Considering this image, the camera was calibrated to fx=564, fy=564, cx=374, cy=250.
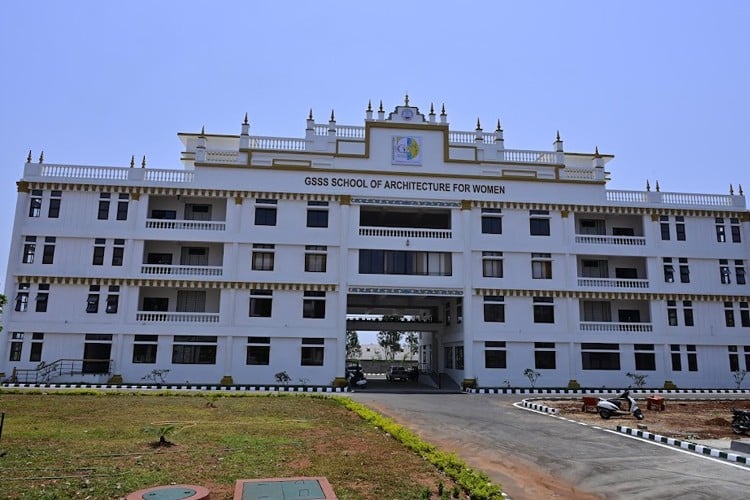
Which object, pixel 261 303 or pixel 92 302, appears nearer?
pixel 92 302

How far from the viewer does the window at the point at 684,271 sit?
32969 mm

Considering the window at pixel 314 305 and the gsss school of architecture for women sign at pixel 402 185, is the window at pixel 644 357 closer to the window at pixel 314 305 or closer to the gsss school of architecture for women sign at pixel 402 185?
the gsss school of architecture for women sign at pixel 402 185

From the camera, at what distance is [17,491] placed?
7320 millimetres

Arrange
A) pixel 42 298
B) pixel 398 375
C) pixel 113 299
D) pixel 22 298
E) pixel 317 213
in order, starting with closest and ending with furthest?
pixel 22 298 < pixel 42 298 < pixel 113 299 < pixel 317 213 < pixel 398 375

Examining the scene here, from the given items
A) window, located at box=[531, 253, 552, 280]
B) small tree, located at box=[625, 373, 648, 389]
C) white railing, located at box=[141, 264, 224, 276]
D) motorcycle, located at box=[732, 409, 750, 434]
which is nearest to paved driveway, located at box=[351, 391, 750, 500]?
motorcycle, located at box=[732, 409, 750, 434]

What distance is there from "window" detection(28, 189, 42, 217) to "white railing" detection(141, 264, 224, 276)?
21.1ft

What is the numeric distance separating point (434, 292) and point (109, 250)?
1766 cm

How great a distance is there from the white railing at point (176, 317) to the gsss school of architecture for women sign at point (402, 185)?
8907mm

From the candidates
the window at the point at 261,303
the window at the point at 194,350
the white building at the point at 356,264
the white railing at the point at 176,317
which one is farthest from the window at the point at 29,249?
the window at the point at 261,303

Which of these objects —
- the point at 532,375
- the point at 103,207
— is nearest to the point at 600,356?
the point at 532,375

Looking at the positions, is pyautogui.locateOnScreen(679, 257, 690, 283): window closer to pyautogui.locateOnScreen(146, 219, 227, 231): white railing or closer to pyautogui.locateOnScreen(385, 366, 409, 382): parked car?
pyautogui.locateOnScreen(385, 366, 409, 382): parked car

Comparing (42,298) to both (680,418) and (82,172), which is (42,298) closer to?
(82,172)

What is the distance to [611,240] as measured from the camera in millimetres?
33000

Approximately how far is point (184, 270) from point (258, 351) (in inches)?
235
